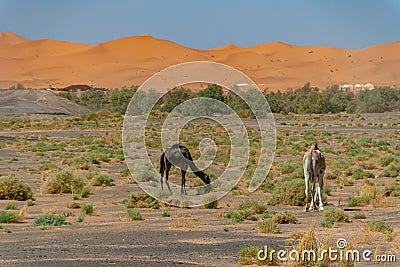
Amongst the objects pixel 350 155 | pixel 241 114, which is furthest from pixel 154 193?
pixel 241 114

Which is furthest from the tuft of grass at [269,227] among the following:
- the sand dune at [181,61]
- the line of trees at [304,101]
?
the sand dune at [181,61]

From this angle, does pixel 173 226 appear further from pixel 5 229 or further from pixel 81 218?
pixel 5 229

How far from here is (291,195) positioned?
70.1 ft

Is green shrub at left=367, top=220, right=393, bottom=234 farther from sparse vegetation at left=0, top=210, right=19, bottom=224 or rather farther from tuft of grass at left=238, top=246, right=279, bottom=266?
sparse vegetation at left=0, top=210, right=19, bottom=224

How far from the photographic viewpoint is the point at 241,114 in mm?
98750

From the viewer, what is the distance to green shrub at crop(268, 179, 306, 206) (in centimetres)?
2127

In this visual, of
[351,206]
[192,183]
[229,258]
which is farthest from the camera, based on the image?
[192,183]

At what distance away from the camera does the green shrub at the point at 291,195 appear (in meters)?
21.3

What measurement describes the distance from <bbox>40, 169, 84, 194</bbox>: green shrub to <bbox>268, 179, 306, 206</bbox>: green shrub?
6.87m

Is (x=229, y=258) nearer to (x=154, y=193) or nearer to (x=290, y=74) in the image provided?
(x=154, y=193)

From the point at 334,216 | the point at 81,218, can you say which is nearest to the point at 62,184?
the point at 81,218

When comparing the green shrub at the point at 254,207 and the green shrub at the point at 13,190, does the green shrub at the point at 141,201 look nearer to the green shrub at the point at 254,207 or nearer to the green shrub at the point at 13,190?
the green shrub at the point at 254,207

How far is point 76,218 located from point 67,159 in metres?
22.6

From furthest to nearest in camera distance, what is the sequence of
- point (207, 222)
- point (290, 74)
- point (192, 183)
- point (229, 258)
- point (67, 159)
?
point (290, 74), point (67, 159), point (192, 183), point (207, 222), point (229, 258)
